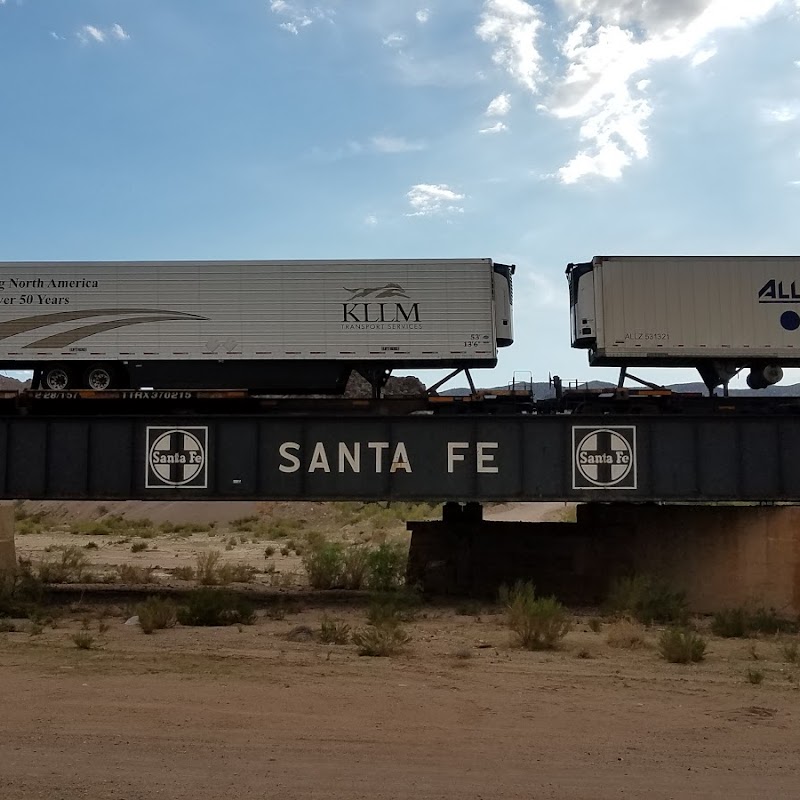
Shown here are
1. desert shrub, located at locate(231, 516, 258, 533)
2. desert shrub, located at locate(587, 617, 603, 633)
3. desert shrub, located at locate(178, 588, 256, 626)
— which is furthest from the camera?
desert shrub, located at locate(231, 516, 258, 533)

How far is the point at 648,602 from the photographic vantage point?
17078 mm

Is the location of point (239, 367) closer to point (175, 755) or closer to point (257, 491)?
point (257, 491)

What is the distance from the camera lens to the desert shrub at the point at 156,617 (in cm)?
1493

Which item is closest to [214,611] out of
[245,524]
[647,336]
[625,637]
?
[625,637]

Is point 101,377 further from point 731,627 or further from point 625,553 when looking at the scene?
point 731,627

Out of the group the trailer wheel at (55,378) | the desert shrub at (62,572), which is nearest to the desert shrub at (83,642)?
the trailer wheel at (55,378)

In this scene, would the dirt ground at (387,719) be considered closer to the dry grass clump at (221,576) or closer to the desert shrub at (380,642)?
the desert shrub at (380,642)

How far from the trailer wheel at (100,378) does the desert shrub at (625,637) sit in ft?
A: 42.5

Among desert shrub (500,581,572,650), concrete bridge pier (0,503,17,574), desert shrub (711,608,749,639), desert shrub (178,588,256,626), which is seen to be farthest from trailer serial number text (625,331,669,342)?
concrete bridge pier (0,503,17,574)

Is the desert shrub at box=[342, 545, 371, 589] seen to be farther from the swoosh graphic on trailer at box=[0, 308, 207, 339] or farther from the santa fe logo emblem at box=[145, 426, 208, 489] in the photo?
the swoosh graphic on trailer at box=[0, 308, 207, 339]

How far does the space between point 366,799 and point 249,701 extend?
3.39 m

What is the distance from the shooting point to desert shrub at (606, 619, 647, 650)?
1368 centimetres

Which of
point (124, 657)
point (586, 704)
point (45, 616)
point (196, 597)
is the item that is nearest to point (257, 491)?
point (196, 597)

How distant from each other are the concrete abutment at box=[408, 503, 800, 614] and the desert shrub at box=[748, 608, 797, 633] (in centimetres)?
32
